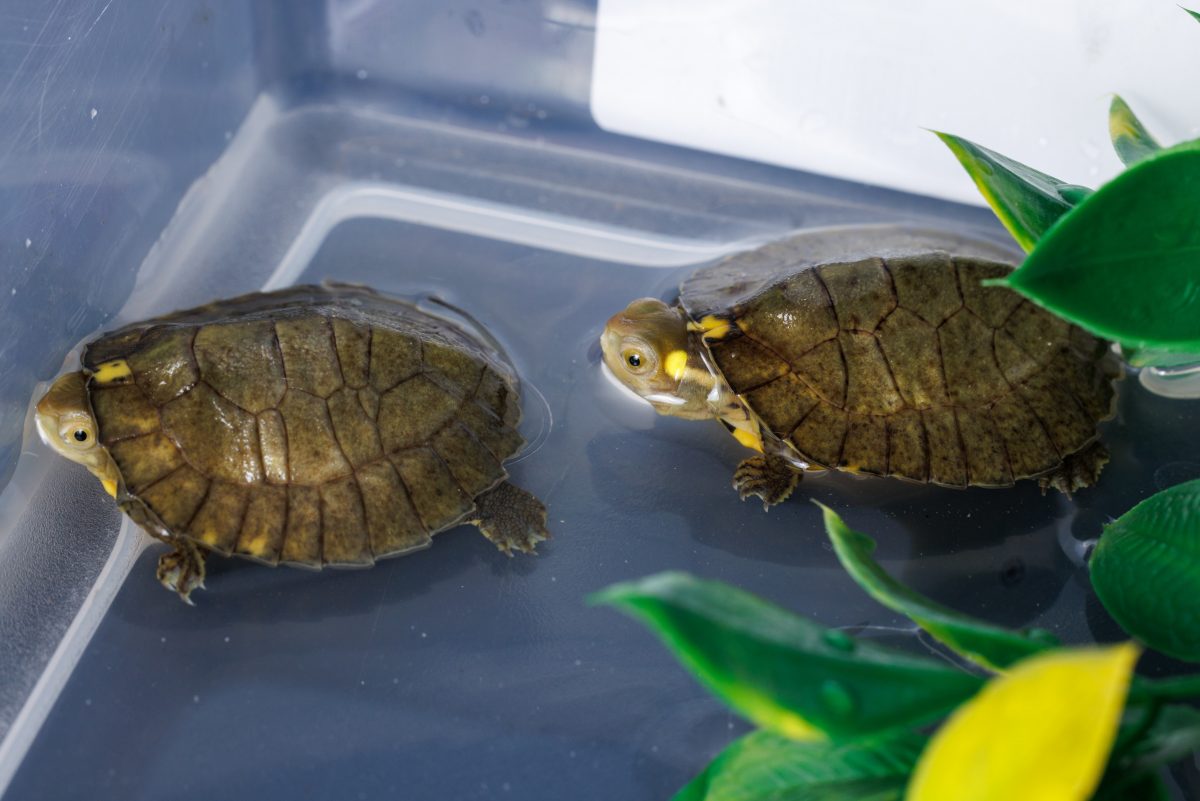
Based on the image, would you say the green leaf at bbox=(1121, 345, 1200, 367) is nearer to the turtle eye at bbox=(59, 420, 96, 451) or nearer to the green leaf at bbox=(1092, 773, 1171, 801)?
the green leaf at bbox=(1092, 773, 1171, 801)

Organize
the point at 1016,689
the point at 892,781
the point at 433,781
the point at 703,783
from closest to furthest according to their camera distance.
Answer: the point at 1016,689
the point at 892,781
the point at 703,783
the point at 433,781

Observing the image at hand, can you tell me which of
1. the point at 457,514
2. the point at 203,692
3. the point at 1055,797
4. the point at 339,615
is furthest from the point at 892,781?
the point at 203,692

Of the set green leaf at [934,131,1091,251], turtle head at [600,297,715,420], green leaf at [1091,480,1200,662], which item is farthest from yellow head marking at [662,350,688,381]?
green leaf at [1091,480,1200,662]

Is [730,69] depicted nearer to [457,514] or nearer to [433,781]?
[457,514]

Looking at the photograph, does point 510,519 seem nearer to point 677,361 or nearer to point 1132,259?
point 677,361

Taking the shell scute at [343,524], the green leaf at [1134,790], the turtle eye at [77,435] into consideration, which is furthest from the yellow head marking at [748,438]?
the turtle eye at [77,435]

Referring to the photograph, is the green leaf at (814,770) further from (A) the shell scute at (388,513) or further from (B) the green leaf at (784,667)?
(A) the shell scute at (388,513)
